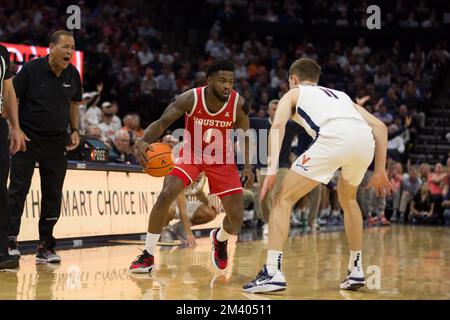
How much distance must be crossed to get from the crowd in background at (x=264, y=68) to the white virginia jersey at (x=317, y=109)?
6263 millimetres

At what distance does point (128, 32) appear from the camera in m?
20.0

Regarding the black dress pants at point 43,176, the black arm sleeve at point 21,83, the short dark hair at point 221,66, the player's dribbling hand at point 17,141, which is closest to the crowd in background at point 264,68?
the black dress pants at point 43,176

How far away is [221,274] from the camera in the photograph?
6801mm

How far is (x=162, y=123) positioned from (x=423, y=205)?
11432 mm

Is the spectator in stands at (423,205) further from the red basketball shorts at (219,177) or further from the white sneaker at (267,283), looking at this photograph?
the white sneaker at (267,283)

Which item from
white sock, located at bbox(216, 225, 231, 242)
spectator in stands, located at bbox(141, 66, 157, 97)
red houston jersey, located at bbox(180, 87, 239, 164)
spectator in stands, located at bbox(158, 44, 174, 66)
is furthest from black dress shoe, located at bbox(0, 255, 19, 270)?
spectator in stands, located at bbox(158, 44, 174, 66)

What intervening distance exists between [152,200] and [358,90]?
10.4m

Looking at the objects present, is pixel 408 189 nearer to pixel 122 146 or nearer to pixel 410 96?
pixel 410 96

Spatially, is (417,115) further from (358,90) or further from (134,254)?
(134,254)

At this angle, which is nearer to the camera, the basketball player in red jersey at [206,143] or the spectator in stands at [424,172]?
the basketball player in red jersey at [206,143]

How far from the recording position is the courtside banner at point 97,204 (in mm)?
8656

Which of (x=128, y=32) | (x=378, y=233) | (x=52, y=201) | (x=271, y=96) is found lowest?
(x=378, y=233)

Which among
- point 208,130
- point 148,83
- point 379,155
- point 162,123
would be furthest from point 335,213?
point 379,155
